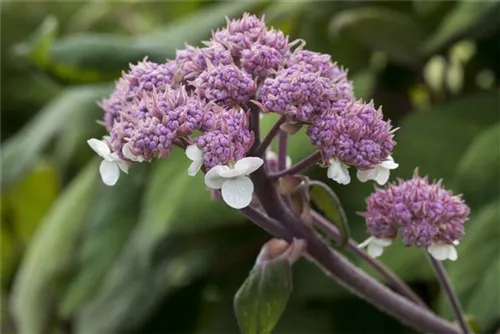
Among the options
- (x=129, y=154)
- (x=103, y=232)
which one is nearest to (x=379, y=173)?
(x=129, y=154)

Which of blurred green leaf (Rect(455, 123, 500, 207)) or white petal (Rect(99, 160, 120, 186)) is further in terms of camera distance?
blurred green leaf (Rect(455, 123, 500, 207))

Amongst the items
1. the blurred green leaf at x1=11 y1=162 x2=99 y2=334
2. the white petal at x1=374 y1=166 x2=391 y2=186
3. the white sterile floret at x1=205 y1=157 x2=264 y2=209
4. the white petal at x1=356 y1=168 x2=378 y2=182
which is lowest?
the blurred green leaf at x1=11 y1=162 x2=99 y2=334

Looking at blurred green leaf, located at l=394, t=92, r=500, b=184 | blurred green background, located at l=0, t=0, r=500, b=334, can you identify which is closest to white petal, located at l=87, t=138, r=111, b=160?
blurred green background, located at l=0, t=0, r=500, b=334

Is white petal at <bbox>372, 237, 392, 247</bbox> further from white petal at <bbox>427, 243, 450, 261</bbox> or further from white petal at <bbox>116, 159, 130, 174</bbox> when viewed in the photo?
white petal at <bbox>116, 159, 130, 174</bbox>

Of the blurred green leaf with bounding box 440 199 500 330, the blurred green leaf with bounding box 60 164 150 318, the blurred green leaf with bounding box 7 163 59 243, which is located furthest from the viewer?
the blurred green leaf with bounding box 7 163 59 243

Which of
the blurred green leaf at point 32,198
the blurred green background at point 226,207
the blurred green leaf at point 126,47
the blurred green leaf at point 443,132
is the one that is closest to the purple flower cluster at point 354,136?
the blurred green background at point 226,207

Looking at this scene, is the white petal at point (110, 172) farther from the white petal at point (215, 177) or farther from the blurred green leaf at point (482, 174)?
the blurred green leaf at point (482, 174)

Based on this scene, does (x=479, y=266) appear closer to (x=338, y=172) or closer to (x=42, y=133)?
(x=338, y=172)

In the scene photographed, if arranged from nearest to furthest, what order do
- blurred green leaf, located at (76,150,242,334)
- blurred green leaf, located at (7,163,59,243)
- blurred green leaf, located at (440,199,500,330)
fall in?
blurred green leaf, located at (440,199,500,330) < blurred green leaf, located at (76,150,242,334) < blurred green leaf, located at (7,163,59,243)

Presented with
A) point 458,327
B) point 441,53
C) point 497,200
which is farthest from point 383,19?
point 458,327
